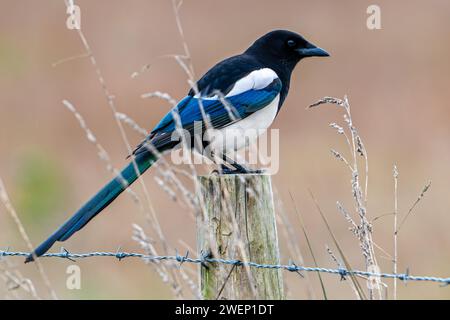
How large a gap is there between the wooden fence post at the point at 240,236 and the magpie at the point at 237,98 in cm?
90

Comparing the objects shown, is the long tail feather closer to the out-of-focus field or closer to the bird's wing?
the bird's wing

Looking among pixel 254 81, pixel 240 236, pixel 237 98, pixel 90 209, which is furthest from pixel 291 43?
pixel 240 236

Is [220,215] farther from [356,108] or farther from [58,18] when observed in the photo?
[58,18]

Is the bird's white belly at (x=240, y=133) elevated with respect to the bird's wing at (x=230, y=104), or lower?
lower

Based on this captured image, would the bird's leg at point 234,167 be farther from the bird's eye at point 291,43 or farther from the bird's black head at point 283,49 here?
the bird's eye at point 291,43

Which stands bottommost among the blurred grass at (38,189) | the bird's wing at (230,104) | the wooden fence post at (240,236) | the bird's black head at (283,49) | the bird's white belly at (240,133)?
the blurred grass at (38,189)

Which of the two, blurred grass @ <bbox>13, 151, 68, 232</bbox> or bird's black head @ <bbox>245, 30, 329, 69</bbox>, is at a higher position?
bird's black head @ <bbox>245, 30, 329, 69</bbox>

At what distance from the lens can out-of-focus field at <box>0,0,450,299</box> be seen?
786 centimetres

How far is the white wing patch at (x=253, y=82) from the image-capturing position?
497 cm

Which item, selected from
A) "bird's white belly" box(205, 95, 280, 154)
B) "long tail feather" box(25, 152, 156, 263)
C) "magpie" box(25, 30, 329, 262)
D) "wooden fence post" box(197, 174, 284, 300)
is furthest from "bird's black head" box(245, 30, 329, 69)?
"wooden fence post" box(197, 174, 284, 300)

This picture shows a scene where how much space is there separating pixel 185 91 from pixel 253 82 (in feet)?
20.9

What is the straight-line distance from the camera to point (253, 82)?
5027 mm

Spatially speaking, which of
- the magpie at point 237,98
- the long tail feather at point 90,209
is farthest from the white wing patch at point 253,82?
the long tail feather at point 90,209

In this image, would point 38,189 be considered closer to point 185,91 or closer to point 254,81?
point 185,91
